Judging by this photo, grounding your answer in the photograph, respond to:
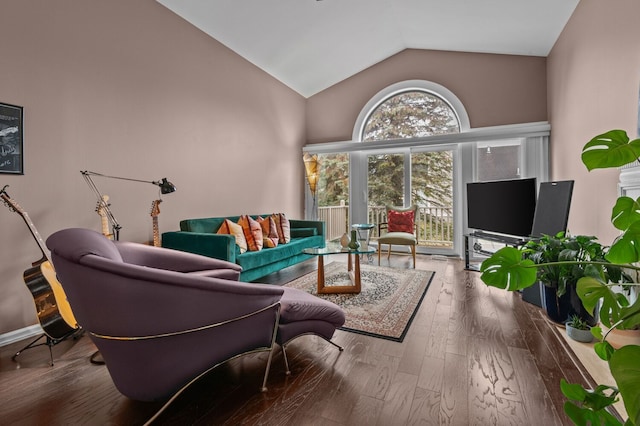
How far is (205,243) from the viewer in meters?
3.05

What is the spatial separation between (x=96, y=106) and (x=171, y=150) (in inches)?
32.2

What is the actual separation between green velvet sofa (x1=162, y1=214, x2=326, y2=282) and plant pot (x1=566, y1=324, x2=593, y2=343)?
110 inches

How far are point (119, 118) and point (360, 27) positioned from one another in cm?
337

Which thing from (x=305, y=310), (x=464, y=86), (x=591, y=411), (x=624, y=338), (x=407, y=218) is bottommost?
(x=624, y=338)

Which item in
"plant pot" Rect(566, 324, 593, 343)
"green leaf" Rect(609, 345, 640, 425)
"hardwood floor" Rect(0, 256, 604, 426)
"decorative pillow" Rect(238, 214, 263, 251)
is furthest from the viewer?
"decorative pillow" Rect(238, 214, 263, 251)

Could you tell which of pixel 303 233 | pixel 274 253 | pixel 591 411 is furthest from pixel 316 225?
→ pixel 591 411

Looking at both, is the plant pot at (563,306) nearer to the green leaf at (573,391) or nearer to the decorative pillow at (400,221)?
the green leaf at (573,391)

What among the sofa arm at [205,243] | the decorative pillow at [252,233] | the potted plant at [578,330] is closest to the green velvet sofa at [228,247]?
the sofa arm at [205,243]

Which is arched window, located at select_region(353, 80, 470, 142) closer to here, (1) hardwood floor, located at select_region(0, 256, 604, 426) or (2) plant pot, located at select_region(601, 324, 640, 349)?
(2) plant pot, located at select_region(601, 324, 640, 349)

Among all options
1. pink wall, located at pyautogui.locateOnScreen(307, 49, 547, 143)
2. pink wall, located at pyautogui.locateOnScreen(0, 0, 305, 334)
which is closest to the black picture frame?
pink wall, located at pyautogui.locateOnScreen(0, 0, 305, 334)

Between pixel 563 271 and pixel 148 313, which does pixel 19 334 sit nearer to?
pixel 148 313

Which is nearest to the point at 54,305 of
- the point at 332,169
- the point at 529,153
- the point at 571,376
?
the point at 571,376

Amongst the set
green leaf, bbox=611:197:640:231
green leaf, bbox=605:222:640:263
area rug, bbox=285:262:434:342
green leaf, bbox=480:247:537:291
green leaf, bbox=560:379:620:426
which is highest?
green leaf, bbox=611:197:640:231

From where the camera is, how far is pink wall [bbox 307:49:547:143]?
14.8 ft
